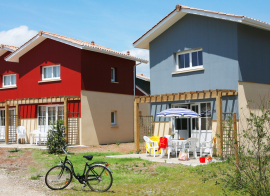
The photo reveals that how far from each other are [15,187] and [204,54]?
9.02m

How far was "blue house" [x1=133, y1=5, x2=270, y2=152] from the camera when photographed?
1256 centimetres

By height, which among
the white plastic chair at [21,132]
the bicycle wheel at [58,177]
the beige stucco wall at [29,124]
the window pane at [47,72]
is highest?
the window pane at [47,72]

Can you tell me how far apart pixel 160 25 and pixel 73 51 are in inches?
256

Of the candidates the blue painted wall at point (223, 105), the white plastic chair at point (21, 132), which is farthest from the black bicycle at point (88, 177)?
the white plastic chair at point (21, 132)

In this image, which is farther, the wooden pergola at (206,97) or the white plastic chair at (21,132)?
the white plastic chair at (21,132)

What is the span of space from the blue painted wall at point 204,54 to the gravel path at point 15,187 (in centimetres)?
794

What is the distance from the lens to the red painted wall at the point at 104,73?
19.0 m

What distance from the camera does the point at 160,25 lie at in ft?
47.5

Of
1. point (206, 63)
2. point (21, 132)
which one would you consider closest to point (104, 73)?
point (21, 132)

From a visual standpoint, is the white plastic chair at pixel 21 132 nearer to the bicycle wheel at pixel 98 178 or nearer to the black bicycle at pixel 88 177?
the black bicycle at pixel 88 177

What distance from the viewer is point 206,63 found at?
1348 cm

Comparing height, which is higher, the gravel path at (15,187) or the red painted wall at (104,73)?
the red painted wall at (104,73)

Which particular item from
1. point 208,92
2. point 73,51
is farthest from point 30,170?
point 73,51

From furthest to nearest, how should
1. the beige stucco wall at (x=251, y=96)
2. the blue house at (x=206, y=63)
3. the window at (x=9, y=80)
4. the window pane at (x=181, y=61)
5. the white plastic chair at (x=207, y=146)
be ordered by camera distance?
the window at (x=9, y=80) < the window pane at (x=181, y=61) < the blue house at (x=206, y=63) < the beige stucco wall at (x=251, y=96) < the white plastic chair at (x=207, y=146)
